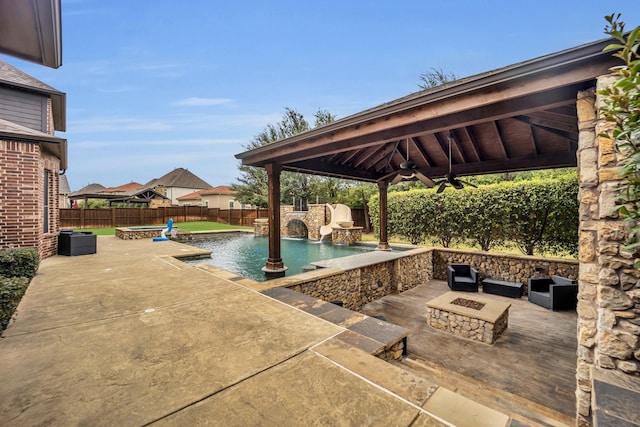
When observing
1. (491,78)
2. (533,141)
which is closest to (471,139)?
(533,141)

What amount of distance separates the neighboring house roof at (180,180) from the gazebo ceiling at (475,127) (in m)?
34.0

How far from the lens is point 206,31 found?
50.7 ft

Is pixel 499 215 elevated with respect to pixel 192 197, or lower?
lower

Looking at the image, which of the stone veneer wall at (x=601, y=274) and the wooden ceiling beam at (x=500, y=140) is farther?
the wooden ceiling beam at (x=500, y=140)

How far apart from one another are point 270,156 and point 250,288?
3.17m

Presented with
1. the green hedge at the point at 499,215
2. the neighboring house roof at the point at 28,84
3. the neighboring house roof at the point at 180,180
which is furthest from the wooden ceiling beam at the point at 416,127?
the neighboring house roof at the point at 180,180

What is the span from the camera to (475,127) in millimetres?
5738

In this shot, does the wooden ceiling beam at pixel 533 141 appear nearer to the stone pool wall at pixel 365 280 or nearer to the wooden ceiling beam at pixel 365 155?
the wooden ceiling beam at pixel 365 155

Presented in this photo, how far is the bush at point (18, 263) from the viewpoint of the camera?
4.46 m

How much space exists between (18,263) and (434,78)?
22.3 metres

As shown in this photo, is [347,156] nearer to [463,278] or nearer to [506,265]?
[463,278]

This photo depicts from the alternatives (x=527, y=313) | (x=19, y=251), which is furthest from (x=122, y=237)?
(x=527, y=313)

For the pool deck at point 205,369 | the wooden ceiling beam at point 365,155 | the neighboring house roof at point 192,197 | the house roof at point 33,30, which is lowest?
the pool deck at point 205,369

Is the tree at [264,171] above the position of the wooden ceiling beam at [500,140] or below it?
above
